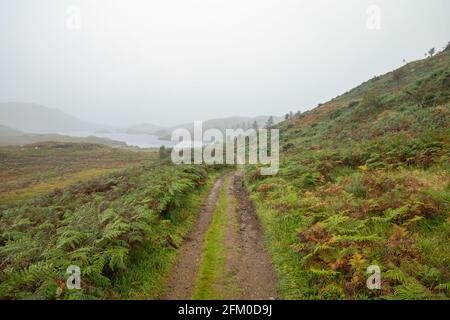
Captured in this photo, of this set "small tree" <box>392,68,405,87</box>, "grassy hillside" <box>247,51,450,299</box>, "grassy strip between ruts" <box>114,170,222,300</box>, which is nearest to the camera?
"grassy hillside" <box>247,51,450,299</box>

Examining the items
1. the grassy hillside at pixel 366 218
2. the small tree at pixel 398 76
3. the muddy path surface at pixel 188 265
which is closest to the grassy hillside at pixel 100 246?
the muddy path surface at pixel 188 265

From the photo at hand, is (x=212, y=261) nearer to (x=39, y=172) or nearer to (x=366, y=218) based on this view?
(x=366, y=218)

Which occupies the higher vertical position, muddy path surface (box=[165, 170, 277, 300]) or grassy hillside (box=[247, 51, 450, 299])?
grassy hillside (box=[247, 51, 450, 299])

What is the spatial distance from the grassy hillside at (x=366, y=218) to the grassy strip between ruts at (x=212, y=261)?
173 cm

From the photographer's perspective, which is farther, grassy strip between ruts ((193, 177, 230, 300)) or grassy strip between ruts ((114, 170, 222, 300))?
grassy strip between ruts ((193, 177, 230, 300))

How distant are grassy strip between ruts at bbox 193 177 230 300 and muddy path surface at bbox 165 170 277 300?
0.06 meters

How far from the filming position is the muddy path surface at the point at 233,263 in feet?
23.9

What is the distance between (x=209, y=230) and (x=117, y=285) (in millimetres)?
4806

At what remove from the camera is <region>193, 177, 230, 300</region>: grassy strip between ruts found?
7234 mm

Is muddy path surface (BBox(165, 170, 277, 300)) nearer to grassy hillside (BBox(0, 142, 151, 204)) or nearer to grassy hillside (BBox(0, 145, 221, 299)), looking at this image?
grassy hillside (BBox(0, 145, 221, 299))

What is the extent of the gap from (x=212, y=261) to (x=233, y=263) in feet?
2.18

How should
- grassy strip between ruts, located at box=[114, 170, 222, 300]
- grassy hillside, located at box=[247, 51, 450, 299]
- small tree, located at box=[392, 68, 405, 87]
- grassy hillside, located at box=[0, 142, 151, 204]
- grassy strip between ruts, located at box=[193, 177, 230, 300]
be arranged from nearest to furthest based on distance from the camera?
grassy hillside, located at box=[247, 51, 450, 299]
grassy strip between ruts, located at box=[114, 170, 222, 300]
grassy strip between ruts, located at box=[193, 177, 230, 300]
grassy hillside, located at box=[0, 142, 151, 204]
small tree, located at box=[392, 68, 405, 87]

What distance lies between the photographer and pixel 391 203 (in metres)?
9.90

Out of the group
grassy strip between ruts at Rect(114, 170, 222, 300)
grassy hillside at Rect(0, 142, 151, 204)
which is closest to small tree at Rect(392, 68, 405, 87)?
grassy strip between ruts at Rect(114, 170, 222, 300)
